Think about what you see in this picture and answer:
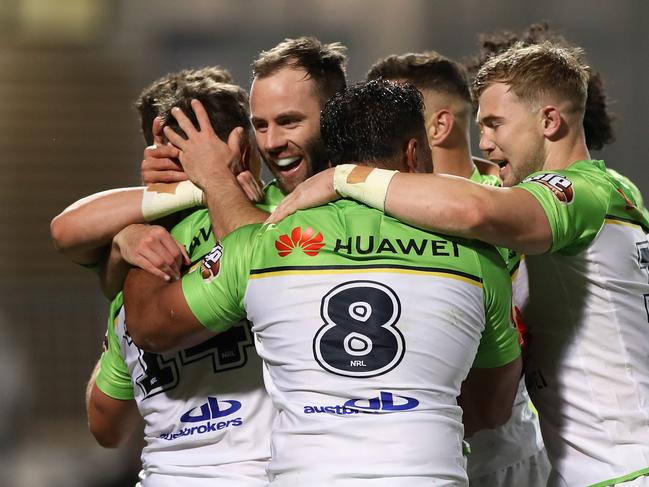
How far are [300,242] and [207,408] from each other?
619 millimetres

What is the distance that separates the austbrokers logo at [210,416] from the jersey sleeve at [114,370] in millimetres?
332

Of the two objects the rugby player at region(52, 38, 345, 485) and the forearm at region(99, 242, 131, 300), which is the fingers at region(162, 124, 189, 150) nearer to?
the rugby player at region(52, 38, 345, 485)

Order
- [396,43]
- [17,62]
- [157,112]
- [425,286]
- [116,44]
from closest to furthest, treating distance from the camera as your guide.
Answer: [425,286], [157,112], [396,43], [116,44], [17,62]

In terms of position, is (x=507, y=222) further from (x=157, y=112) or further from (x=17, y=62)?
(x=17, y=62)

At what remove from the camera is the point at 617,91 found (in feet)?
28.8

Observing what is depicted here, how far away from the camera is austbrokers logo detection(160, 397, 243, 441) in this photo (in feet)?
8.75

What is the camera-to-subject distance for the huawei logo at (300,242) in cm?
233

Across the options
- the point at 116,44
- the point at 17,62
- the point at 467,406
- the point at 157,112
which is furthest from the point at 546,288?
the point at 17,62

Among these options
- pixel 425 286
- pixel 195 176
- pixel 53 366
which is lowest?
pixel 53 366

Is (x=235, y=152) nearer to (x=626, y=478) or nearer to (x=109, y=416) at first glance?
(x=109, y=416)

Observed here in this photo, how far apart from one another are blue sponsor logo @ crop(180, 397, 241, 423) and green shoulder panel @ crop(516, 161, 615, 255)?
0.93m

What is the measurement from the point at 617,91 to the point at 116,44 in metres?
4.91

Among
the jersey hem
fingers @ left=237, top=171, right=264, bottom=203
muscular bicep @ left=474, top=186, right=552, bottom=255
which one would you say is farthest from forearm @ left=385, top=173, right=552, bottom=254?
the jersey hem

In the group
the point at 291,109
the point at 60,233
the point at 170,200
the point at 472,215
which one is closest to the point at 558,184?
the point at 472,215
